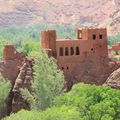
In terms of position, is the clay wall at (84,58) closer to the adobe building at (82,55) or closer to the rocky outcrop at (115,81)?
the adobe building at (82,55)

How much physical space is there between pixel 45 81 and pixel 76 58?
30.2 feet

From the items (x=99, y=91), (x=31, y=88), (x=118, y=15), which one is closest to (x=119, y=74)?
(x=99, y=91)

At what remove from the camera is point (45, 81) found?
194ft

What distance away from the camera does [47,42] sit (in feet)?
219

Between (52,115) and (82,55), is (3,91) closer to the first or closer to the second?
(82,55)

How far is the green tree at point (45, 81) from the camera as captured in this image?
57938 mm

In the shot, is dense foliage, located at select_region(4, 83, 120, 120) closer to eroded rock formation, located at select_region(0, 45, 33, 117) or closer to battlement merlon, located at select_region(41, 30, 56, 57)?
eroded rock formation, located at select_region(0, 45, 33, 117)

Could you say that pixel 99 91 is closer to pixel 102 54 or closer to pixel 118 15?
pixel 102 54

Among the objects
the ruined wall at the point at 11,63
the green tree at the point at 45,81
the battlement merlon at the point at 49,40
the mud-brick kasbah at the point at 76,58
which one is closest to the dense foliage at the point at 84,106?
the green tree at the point at 45,81

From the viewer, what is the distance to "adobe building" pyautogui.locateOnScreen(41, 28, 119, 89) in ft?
219

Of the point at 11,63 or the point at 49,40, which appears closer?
the point at 11,63

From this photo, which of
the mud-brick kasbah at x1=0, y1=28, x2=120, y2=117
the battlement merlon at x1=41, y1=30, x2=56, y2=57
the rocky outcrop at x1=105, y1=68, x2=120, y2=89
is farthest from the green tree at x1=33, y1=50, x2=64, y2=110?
the battlement merlon at x1=41, y1=30, x2=56, y2=57

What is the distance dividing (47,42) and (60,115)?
20.6 m

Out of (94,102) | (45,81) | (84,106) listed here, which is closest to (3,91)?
(45,81)
